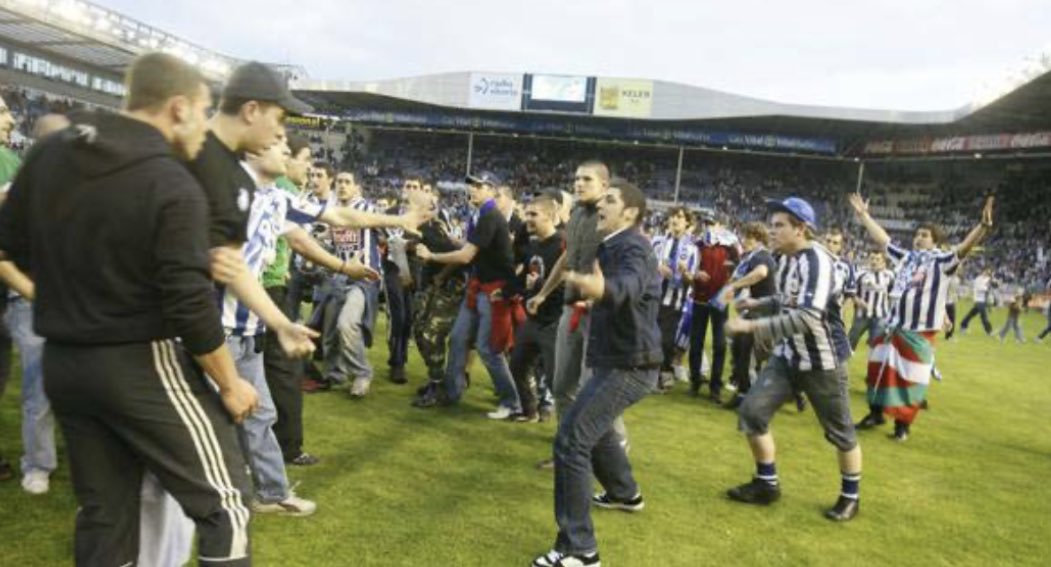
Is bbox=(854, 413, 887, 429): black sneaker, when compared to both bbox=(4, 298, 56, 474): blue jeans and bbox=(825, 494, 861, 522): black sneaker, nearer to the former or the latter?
bbox=(825, 494, 861, 522): black sneaker

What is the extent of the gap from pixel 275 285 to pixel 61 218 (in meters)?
3.45

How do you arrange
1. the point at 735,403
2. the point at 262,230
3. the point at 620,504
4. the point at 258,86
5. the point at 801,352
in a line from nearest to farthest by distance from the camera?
the point at 258,86 < the point at 262,230 < the point at 620,504 < the point at 801,352 < the point at 735,403

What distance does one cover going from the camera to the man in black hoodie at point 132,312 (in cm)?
217

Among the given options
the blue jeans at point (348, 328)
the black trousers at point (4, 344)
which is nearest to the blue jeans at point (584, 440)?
the black trousers at point (4, 344)

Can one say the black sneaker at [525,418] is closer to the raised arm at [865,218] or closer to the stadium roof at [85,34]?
the raised arm at [865,218]

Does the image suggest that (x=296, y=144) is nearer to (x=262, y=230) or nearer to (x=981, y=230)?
(x=262, y=230)

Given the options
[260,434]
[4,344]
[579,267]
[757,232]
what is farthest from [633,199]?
[757,232]

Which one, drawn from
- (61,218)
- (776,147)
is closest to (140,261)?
(61,218)

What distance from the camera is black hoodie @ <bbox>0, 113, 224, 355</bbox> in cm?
216

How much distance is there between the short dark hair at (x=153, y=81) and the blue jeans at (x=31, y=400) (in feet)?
8.59

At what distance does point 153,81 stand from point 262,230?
5.00ft

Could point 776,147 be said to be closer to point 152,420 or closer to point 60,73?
point 60,73

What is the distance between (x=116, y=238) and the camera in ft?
7.13

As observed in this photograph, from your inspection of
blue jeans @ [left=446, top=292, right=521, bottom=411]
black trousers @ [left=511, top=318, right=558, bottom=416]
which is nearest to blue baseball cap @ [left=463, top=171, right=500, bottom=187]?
blue jeans @ [left=446, top=292, right=521, bottom=411]
